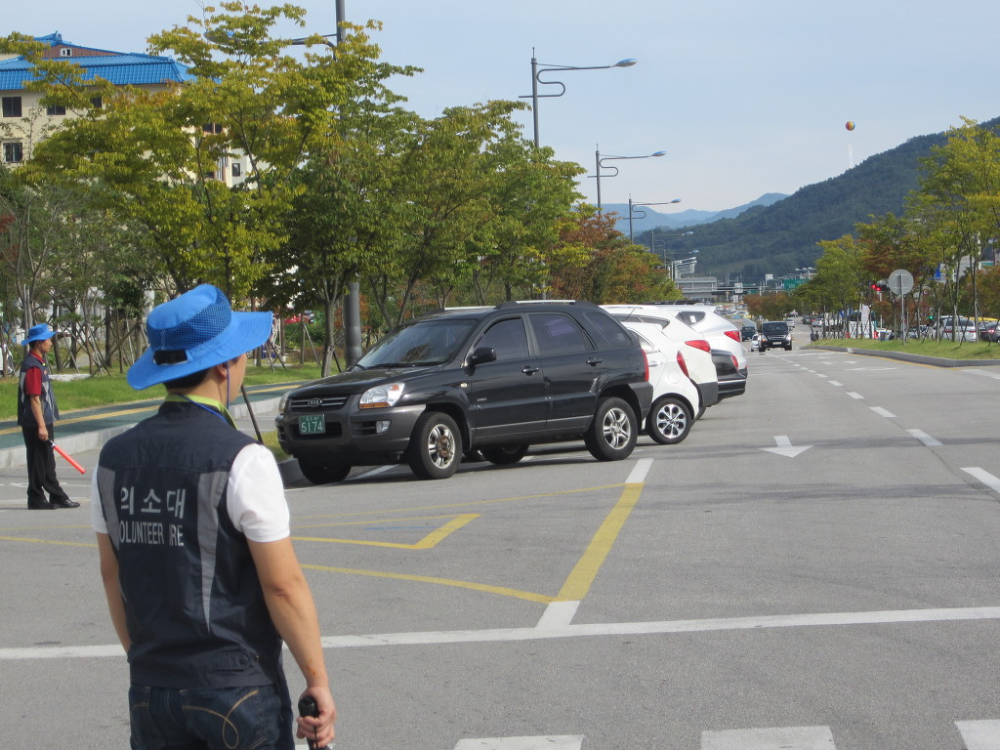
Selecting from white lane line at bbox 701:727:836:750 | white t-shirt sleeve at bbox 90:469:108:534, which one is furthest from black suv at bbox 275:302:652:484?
white t-shirt sleeve at bbox 90:469:108:534

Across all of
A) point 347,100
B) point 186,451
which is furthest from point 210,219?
point 186,451

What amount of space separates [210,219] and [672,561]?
14.7m

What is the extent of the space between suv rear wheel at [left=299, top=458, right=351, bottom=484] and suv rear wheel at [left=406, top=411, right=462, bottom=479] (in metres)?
0.88

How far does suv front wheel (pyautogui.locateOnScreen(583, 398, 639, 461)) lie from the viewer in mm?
14742

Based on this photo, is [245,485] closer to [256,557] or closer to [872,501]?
Result: [256,557]

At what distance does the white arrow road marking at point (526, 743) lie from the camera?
469 centimetres

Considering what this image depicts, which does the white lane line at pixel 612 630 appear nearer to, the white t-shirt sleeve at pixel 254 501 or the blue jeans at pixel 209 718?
the blue jeans at pixel 209 718

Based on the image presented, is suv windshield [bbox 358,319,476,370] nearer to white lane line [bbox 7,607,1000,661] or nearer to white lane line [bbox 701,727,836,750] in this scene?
white lane line [bbox 7,607,1000,661]

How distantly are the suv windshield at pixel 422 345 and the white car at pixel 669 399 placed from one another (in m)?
3.08

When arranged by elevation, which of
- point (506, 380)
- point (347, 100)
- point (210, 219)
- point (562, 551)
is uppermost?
point (347, 100)

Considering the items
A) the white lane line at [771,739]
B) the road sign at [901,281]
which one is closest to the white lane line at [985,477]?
the white lane line at [771,739]

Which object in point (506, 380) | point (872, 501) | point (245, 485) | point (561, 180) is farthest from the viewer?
point (561, 180)

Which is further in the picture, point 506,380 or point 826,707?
point 506,380

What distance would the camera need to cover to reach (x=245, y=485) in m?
2.81
